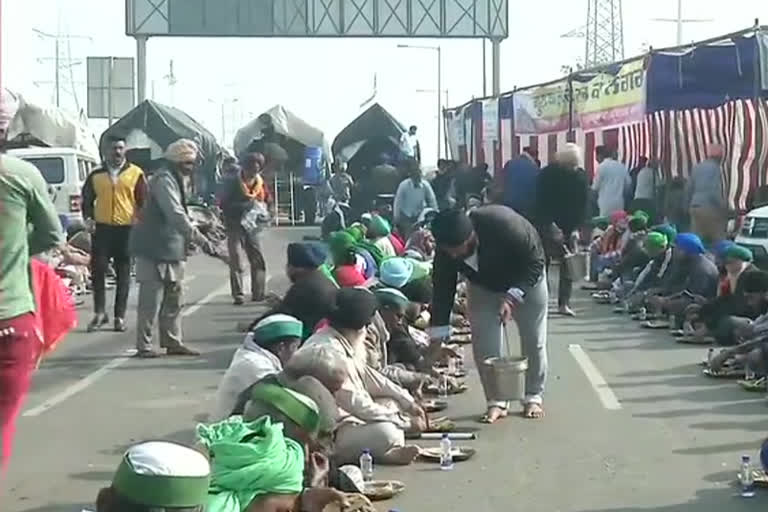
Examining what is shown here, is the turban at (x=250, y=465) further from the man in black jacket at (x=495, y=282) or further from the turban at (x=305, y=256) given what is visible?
the turban at (x=305, y=256)

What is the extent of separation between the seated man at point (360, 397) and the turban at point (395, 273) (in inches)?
114

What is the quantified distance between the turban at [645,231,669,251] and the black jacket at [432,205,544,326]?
6.78 m

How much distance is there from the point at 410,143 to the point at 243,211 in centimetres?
1940

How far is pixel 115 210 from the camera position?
15.4m

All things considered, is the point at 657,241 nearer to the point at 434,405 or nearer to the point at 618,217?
the point at 618,217

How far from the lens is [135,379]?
12609 millimetres

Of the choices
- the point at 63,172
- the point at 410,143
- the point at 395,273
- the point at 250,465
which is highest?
the point at 410,143

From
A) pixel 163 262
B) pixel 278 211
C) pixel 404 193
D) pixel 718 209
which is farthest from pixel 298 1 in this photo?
pixel 163 262

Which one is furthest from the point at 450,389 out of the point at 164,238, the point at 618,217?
the point at 618,217

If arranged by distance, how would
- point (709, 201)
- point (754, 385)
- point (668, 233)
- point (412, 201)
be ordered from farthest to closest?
point (412, 201), point (709, 201), point (668, 233), point (754, 385)

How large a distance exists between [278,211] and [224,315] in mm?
23895

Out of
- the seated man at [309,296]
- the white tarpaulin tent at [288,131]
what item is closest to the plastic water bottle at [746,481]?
the seated man at [309,296]

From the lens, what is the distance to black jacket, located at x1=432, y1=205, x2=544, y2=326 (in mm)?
10312

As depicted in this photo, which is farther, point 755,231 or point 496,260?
point 755,231
